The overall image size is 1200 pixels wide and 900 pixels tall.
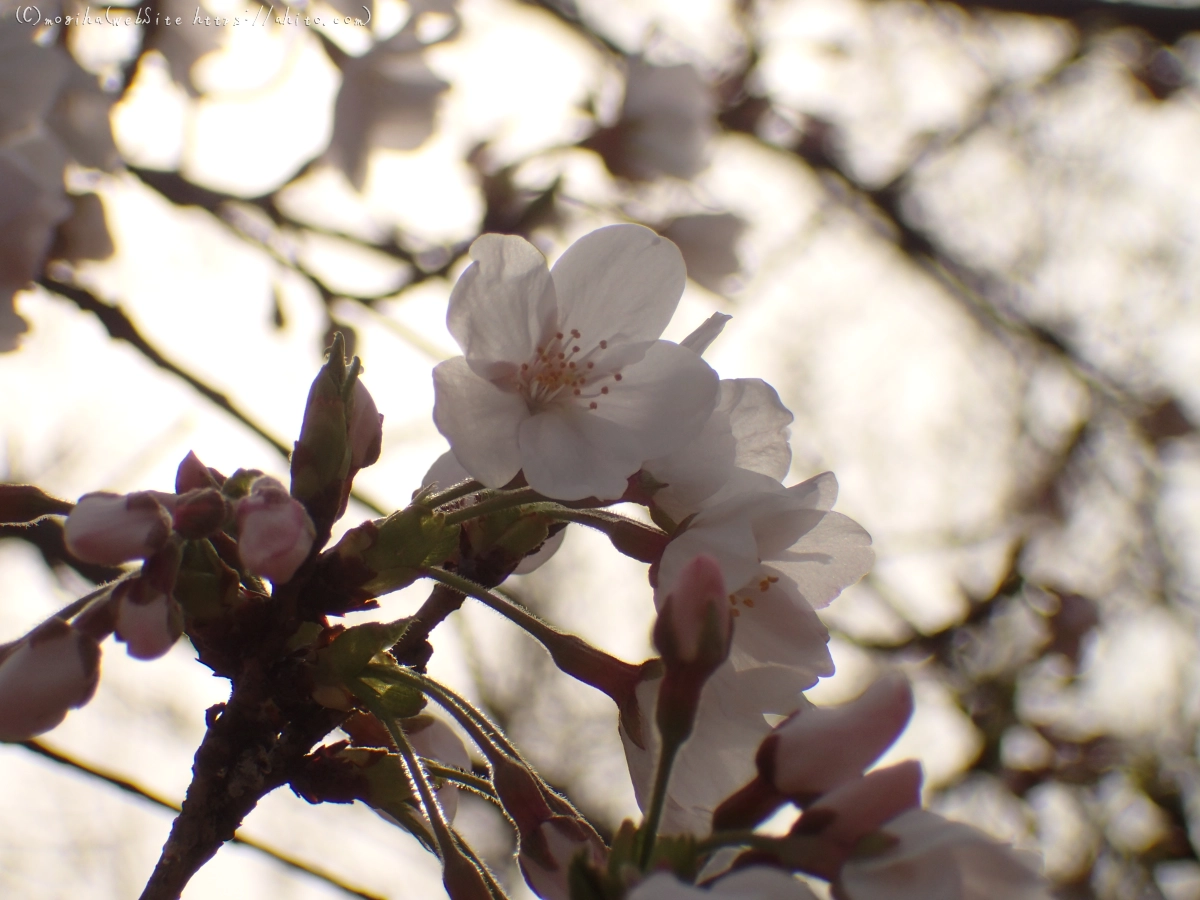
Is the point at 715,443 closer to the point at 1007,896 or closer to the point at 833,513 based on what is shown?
the point at 833,513

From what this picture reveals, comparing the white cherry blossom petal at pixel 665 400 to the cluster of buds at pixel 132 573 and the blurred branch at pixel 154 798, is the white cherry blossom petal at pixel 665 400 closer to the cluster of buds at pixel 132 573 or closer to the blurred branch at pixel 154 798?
the cluster of buds at pixel 132 573

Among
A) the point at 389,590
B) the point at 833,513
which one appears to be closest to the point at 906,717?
the point at 833,513

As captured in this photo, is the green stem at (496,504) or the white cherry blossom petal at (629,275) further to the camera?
the white cherry blossom petal at (629,275)

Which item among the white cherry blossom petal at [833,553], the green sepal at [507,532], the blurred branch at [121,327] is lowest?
the blurred branch at [121,327]

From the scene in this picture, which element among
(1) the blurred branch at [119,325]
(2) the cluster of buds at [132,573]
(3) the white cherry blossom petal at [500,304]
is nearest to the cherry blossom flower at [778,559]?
(3) the white cherry blossom petal at [500,304]

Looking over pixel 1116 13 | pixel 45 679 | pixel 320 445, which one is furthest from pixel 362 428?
pixel 1116 13

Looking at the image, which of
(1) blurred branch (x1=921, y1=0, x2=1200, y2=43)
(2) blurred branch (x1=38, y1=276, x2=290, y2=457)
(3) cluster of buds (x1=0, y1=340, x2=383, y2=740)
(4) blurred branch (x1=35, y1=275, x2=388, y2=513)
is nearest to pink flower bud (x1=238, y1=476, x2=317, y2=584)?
(3) cluster of buds (x1=0, y1=340, x2=383, y2=740)
